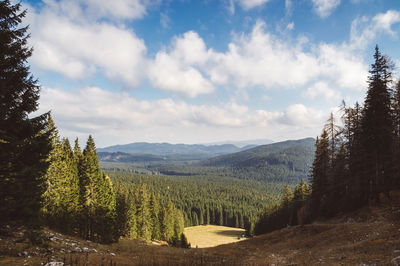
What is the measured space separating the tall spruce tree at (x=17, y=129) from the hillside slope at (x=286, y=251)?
2.37 m

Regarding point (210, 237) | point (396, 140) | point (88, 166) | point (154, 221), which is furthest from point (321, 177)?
point (210, 237)

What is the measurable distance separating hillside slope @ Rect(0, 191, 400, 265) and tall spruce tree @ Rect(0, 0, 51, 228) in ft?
7.79

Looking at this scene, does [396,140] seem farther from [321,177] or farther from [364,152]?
[321,177]

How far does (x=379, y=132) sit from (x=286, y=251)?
20327mm

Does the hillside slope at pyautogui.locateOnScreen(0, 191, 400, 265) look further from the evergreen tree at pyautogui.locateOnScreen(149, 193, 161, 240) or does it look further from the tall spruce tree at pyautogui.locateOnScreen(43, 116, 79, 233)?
the evergreen tree at pyautogui.locateOnScreen(149, 193, 161, 240)

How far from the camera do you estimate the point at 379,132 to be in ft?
87.9

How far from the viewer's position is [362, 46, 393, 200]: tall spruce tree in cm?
2675

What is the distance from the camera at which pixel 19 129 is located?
31.2 ft

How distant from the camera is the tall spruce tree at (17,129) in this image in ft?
29.5

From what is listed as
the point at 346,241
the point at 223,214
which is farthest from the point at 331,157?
the point at 223,214

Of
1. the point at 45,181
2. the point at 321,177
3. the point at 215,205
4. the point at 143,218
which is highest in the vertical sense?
the point at 45,181

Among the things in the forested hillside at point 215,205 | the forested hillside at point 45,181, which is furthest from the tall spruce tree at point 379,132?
the forested hillside at point 215,205

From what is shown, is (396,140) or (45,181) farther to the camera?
(396,140)

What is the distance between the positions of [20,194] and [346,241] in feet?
74.2
